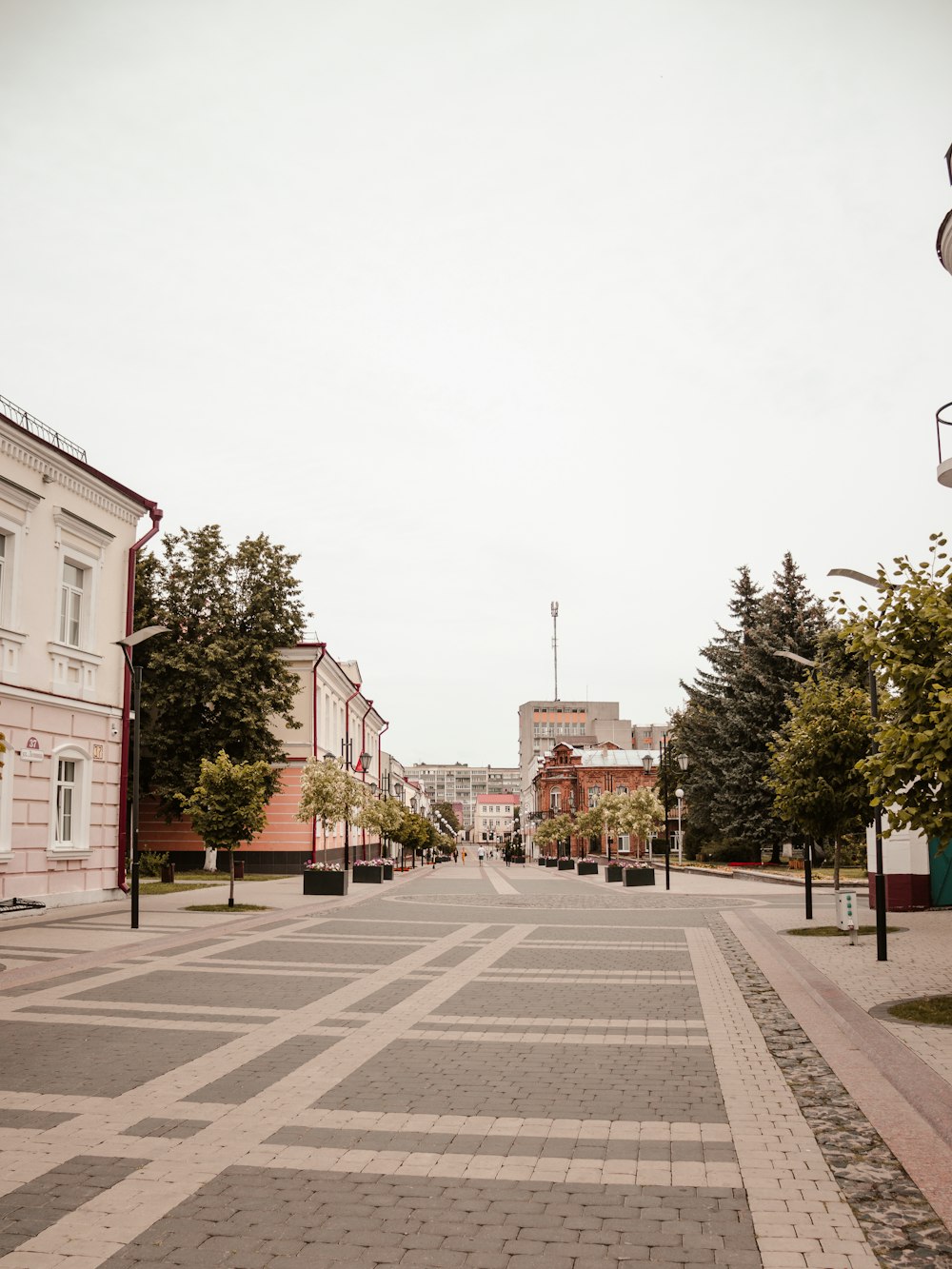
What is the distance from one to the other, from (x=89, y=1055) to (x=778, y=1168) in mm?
5449

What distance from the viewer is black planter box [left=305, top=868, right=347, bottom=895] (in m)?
29.0

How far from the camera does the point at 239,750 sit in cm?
3797

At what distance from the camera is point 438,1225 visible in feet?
15.6

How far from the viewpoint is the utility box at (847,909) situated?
1622cm

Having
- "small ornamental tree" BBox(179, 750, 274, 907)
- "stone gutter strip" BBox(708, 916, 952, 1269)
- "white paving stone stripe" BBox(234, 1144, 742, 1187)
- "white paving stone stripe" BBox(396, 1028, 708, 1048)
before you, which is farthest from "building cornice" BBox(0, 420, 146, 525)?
"white paving stone stripe" BBox(234, 1144, 742, 1187)

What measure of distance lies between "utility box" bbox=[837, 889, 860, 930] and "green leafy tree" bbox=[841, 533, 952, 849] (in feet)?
21.4

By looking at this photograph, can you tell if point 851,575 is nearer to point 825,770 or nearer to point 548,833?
point 825,770

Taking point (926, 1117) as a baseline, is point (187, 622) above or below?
above

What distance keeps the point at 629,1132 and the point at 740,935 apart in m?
12.7

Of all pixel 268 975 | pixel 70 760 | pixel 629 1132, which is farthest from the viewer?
pixel 70 760

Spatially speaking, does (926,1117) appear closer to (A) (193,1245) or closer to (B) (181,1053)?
(A) (193,1245)

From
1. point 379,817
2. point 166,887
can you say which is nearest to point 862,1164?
point 166,887

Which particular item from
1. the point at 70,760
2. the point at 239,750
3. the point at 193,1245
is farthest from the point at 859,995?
the point at 239,750

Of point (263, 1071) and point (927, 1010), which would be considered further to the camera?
point (927, 1010)
